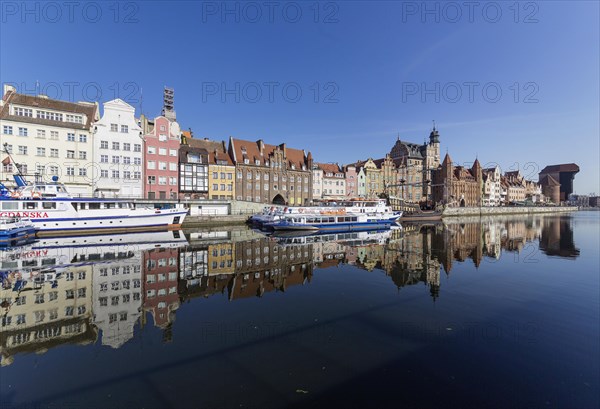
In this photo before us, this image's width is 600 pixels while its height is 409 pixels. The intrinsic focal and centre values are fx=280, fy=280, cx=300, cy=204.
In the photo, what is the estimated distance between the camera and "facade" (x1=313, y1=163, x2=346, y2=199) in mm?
78188

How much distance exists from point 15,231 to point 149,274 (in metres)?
22.3

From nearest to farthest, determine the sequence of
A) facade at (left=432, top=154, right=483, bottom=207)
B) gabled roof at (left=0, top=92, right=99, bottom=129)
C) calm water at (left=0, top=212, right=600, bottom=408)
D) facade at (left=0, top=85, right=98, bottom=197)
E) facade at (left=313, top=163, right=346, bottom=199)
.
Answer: calm water at (left=0, top=212, right=600, bottom=408) < facade at (left=0, top=85, right=98, bottom=197) < gabled roof at (left=0, top=92, right=99, bottom=129) < facade at (left=313, top=163, right=346, bottom=199) < facade at (left=432, top=154, right=483, bottom=207)

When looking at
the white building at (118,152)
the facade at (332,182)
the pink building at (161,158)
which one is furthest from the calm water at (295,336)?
the facade at (332,182)

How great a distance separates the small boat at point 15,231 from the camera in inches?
1013

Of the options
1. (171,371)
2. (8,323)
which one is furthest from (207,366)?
(8,323)

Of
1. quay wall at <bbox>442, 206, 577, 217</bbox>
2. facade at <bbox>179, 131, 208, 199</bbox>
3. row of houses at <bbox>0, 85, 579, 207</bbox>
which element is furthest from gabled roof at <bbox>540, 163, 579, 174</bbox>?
facade at <bbox>179, 131, 208, 199</bbox>

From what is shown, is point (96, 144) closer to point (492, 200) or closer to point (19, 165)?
point (19, 165)

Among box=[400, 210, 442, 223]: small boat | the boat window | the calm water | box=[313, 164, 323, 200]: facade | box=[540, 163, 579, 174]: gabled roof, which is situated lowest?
the calm water

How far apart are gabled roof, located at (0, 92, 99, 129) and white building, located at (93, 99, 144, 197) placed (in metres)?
2.72

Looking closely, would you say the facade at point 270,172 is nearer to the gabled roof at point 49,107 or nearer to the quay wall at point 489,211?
the gabled roof at point 49,107

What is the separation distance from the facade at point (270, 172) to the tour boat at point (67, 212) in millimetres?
25268

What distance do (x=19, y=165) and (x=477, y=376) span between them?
60.4m

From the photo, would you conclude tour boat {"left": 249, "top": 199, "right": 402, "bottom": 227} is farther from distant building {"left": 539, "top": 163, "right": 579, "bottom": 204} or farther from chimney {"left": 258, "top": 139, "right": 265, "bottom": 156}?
distant building {"left": 539, "top": 163, "right": 579, "bottom": 204}

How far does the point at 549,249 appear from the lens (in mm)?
26906
